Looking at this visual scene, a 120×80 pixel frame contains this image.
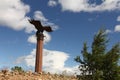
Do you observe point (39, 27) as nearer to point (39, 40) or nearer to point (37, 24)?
point (37, 24)

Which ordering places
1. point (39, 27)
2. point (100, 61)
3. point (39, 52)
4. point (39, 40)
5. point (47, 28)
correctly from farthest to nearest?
point (47, 28)
point (39, 27)
point (39, 40)
point (39, 52)
point (100, 61)

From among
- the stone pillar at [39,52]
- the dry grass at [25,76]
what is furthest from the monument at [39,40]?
the dry grass at [25,76]

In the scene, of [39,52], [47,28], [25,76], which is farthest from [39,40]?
[25,76]

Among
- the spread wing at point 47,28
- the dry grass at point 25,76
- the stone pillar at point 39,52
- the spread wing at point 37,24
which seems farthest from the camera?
the spread wing at point 47,28

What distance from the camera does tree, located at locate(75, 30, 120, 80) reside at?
78.4 feet

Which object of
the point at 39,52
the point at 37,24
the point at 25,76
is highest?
the point at 37,24

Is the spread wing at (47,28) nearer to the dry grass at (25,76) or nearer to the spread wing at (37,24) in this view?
the spread wing at (37,24)

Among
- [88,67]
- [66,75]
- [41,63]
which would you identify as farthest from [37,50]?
[88,67]

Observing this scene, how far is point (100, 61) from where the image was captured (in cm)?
2397

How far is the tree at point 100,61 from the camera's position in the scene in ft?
78.4

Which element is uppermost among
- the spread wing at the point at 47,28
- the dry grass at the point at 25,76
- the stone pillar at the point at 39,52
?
the spread wing at the point at 47,28

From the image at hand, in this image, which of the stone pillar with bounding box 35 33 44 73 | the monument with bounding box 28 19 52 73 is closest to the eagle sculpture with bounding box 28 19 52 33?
the monument with bounding box 28 19 52 73

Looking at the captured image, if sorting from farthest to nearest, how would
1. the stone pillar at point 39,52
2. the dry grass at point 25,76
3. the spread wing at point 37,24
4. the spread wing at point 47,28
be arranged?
the spread wing at point 47,28, the spread wing at point 37,24, the stone pillar at point 39,52, the dry grass at point 25,76

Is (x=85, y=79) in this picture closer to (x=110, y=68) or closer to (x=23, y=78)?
(x=110, y=68)
